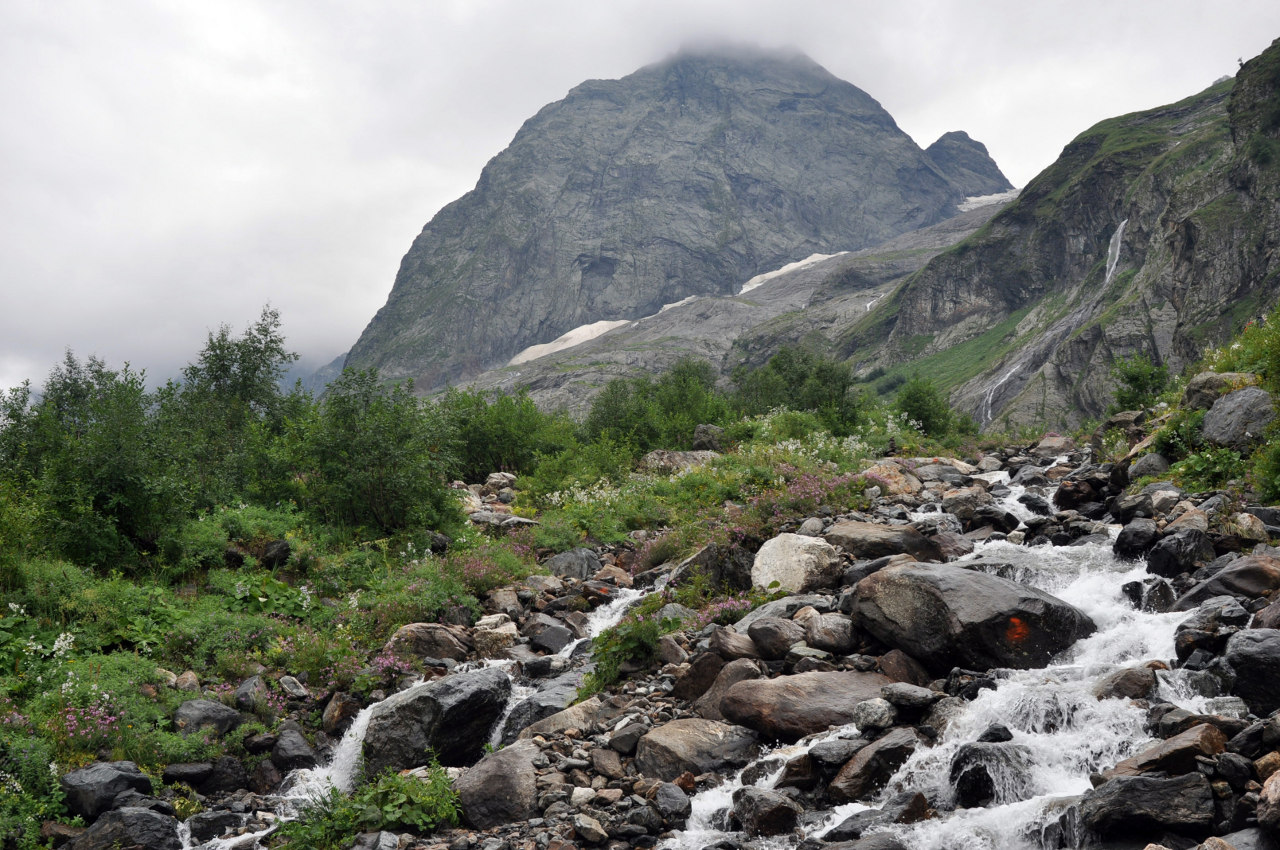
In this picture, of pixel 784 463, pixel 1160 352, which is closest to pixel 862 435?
pixel 784 463

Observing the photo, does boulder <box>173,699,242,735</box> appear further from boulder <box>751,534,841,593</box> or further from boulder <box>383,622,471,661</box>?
boulder <box>751,534,841,593</box>

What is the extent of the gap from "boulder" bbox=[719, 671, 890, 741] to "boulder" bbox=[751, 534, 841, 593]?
4.14 meters

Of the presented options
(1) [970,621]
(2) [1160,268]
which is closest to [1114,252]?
(2) [1160,268]

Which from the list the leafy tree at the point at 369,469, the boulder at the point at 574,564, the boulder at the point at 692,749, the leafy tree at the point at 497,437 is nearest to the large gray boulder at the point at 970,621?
the boulder at the point at 692,749

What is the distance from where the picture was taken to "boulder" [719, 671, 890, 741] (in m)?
9.49

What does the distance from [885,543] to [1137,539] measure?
444 cm

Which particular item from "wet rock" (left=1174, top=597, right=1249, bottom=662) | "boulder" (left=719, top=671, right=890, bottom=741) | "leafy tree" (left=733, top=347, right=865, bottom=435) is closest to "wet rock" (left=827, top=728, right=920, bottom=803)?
"boulder" (left=719, top=671, right=890, bottom=741)

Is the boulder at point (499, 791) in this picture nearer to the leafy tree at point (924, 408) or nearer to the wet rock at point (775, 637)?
the wet rock at point (775, 637)

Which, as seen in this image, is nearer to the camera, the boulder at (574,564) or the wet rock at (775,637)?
the wet rock at (775,637)

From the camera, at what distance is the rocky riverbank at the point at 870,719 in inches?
279

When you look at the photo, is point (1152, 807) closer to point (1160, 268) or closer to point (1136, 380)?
point (1136, 380)

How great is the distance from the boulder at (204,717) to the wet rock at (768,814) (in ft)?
28.5

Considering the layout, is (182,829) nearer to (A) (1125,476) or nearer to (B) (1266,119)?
(A) (1125,476)

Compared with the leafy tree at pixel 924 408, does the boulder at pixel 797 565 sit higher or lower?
lower
